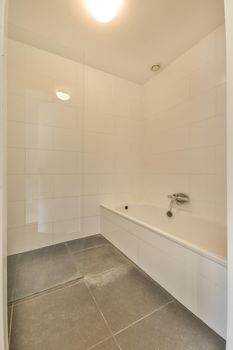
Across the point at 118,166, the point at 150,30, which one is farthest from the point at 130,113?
the point at 150,30

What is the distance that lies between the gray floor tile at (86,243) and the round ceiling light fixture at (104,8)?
2413mm

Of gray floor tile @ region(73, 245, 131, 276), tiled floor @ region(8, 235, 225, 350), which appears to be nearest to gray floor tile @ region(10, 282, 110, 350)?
tiled floor @ region(8, 235, 225, 350)

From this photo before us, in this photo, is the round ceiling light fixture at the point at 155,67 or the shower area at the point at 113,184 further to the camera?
the round ceiling light fixture at the point at 155,67

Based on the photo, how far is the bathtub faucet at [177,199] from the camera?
1.91m

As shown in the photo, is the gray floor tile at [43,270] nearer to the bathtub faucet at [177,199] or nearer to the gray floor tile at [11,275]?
the gray floor tile at [11,275]

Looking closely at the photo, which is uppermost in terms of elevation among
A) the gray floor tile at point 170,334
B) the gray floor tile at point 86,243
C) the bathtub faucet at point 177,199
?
the bathtub faucet at point 177,199

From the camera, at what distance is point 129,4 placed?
136 cm

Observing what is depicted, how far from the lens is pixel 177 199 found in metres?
1.99

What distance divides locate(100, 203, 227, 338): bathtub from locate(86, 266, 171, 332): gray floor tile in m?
0.09

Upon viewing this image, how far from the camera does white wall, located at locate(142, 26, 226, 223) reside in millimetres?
1579

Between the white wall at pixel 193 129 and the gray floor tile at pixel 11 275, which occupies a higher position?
the white wall at pixel 193 129

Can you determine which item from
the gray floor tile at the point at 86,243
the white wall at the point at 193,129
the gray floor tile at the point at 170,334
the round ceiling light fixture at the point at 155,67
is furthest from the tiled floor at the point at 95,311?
the round ceiling light fixture at the point at 155,67

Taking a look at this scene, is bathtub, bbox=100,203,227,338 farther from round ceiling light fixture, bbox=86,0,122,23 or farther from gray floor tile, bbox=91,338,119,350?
round ceiling light fixture, bbox=86,0,122,23

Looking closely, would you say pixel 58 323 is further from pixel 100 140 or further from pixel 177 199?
pixel 100 140
